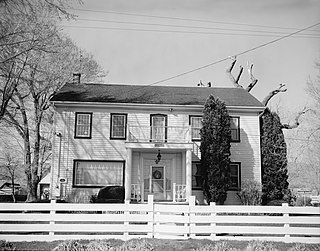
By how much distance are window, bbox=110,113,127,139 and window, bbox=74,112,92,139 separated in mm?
769

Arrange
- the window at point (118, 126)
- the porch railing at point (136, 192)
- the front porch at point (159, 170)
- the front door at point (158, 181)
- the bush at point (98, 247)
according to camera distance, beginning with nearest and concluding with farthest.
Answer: the bush at point (98, 247) → the front porch at point (159, 170) → the porch railing at point (136, 192) → the front door at point (158, 181) → the window at point (118, 126)

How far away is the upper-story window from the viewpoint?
12336 mm

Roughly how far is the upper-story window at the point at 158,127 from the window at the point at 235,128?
2382mm

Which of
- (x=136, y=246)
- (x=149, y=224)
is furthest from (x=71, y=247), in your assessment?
(x=149, y=224)

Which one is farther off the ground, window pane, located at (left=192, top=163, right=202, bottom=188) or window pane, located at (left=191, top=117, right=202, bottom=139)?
window pane, located at (left=191, top=117, right=202, bottom=139)

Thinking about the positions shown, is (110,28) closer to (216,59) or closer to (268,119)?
(216,59)

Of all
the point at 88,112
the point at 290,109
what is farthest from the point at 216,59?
the point at 290,109

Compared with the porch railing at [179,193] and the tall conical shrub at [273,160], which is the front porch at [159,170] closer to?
the porch railing at [179,193]

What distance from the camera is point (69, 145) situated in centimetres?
1212

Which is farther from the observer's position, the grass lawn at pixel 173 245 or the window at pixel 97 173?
the window at pixel 97 173

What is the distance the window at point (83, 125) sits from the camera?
12227 mm

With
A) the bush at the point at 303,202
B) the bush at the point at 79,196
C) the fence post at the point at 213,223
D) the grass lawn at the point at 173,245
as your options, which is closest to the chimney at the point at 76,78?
the bush at the point at 79,196

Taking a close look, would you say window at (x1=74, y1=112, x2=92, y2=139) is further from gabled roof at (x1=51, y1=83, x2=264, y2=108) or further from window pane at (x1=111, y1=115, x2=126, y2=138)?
window pane at (x1=111, y1=115, x2=126, y2=138)

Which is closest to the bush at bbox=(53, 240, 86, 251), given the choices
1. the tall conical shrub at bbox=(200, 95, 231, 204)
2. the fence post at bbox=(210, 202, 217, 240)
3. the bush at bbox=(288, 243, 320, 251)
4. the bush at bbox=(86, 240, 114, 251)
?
the bush at bbox=(86, 240, 114, 251)
